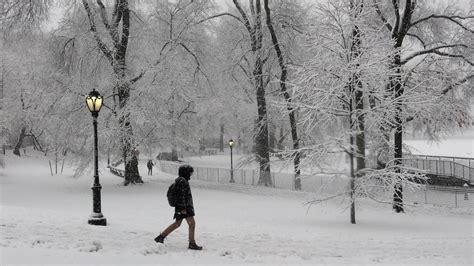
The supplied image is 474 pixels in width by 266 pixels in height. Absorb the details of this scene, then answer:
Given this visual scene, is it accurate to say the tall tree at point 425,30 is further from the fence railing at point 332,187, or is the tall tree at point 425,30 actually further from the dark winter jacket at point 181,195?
the dark winter jacket at point 181,195

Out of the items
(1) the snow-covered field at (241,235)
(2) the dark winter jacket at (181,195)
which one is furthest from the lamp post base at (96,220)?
(2) the dark winter jacket at (181,195)

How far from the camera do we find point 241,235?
12.4 m

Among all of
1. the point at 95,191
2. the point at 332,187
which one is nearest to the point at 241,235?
the point at 95,191

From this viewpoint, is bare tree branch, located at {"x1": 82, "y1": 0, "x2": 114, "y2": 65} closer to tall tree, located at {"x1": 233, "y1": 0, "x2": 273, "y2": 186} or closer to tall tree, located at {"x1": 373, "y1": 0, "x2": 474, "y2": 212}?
tall tree, located at {"x1": 233, "y1": 0, "x2": 273, "y2": 186}

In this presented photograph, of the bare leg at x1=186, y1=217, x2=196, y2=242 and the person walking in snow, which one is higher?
the person walking in snow

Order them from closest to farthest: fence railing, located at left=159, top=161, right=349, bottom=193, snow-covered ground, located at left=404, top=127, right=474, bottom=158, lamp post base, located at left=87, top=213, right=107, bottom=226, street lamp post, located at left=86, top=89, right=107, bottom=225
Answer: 1. lamp post base, located at left=87, top=213, right=107, bottom=226
2. street lamp post, located at left=86, top=89, right=107, bottom=225
3. fence railing, located at left=159, top=161, right=349, bottom=193
4. snow-covered ground, located at left=404, top=127, right=474, bottom=158

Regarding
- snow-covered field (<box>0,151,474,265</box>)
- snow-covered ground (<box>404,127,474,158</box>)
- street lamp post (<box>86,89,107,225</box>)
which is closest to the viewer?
snow-covered field (<box>0,151,474,265</box>)

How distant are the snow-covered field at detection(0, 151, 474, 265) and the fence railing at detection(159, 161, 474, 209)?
138cm

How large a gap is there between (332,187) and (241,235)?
278 inches

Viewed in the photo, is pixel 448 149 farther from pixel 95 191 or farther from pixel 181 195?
pixel 181 195

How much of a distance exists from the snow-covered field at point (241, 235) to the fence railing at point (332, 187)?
1.38 meters

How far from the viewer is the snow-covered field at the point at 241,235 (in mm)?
8891

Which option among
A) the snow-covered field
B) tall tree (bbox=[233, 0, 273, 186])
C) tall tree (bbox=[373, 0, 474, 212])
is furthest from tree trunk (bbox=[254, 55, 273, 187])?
tall tree (bbox=[373, 0, 474, 212])

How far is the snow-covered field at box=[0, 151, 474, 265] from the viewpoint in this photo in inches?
350
